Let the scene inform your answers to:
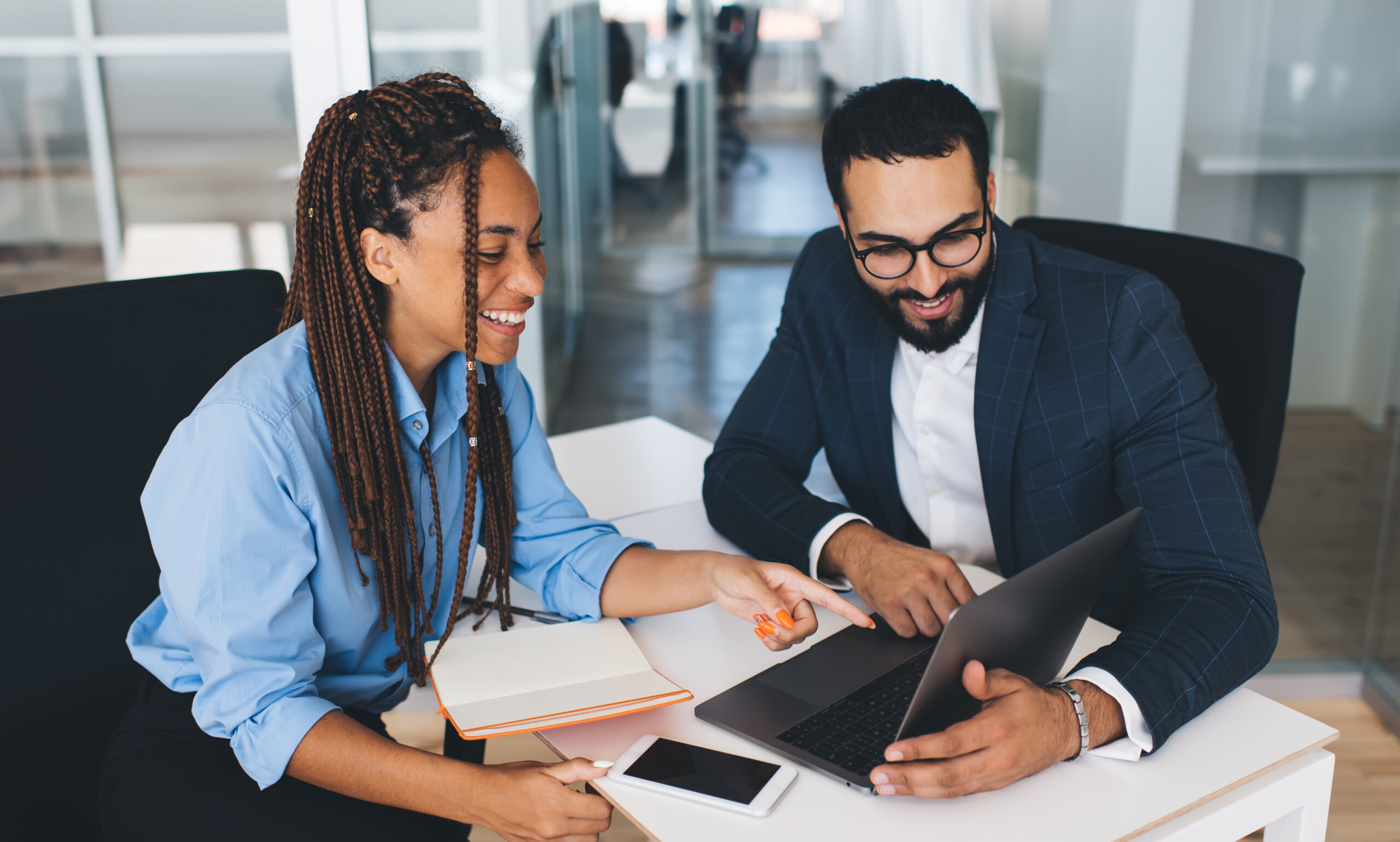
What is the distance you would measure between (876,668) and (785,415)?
A: 616 millimetres

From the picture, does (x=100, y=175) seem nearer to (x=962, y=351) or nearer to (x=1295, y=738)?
(x=962, y=351)

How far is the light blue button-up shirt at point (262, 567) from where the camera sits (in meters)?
1.11

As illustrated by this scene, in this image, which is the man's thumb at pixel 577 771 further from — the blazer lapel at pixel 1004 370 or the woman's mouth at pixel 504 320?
the blazer lapel at pixel 1004 370

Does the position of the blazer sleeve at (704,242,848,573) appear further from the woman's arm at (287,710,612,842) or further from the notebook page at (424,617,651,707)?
the woman's arm at (287,710,612,842)

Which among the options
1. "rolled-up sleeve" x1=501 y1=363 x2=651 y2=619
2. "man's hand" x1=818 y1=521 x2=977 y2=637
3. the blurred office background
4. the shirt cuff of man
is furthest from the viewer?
the blurred office background

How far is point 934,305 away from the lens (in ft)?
5.18

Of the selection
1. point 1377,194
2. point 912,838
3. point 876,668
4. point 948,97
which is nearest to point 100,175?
point 948,97

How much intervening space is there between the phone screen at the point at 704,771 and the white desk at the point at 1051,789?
0.02m

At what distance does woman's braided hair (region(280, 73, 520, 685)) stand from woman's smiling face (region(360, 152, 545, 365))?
10mm

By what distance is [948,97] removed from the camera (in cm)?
153

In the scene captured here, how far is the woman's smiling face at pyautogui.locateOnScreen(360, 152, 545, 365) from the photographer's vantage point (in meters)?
1.22

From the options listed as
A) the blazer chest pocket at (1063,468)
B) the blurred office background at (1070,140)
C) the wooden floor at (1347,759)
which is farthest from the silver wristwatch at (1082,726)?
the blurred office background at (1070,140)

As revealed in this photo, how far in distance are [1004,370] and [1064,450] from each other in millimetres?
134

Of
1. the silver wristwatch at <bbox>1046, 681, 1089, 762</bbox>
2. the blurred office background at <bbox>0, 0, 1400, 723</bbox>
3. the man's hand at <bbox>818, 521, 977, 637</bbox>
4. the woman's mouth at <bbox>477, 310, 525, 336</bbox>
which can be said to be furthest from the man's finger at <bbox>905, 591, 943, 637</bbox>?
the blurred office background at <bbox>0, 0, 1400, 723</bbox>
